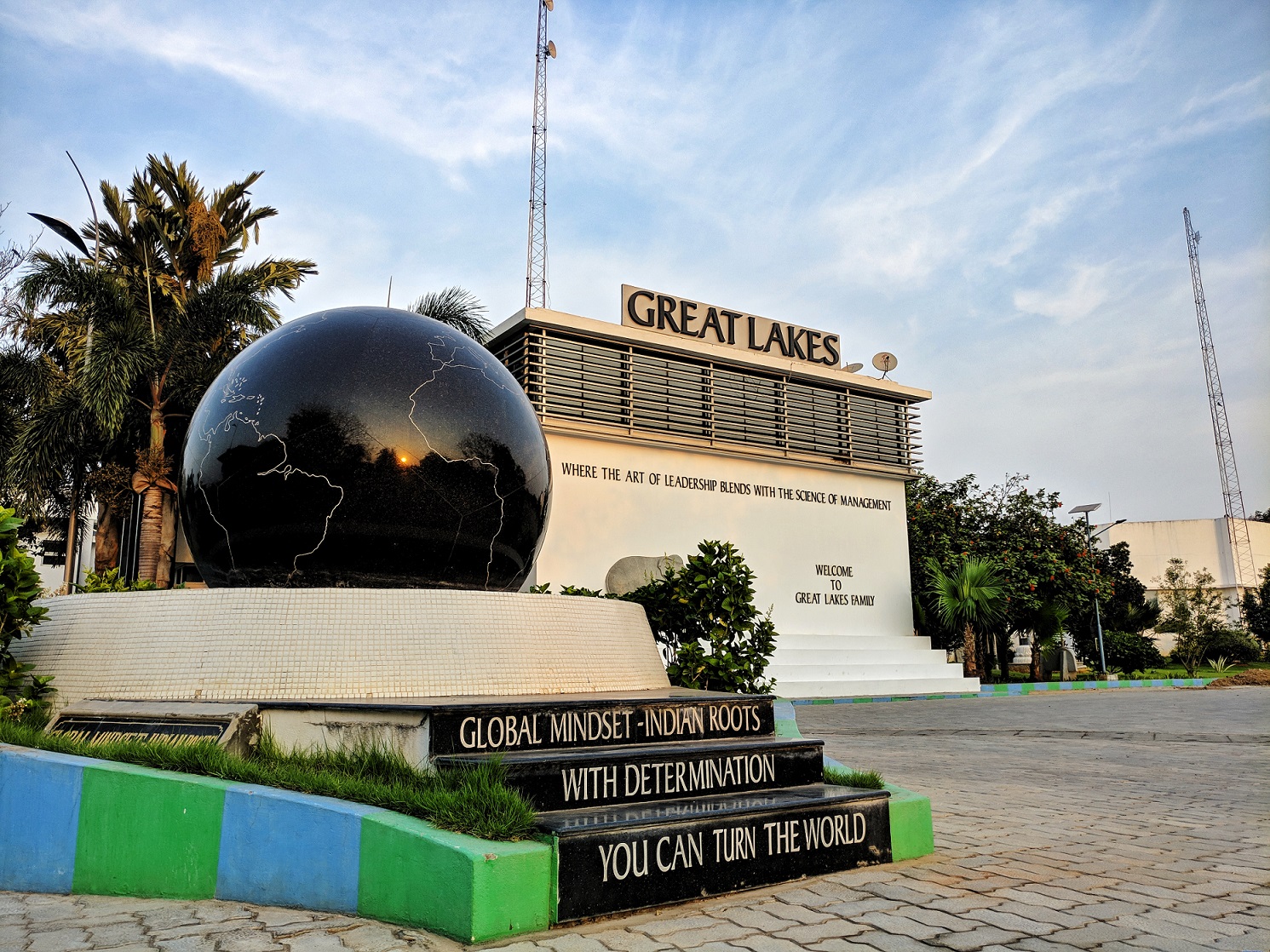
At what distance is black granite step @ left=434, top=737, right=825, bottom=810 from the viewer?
369 cm

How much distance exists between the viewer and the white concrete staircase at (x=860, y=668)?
58.5 ft

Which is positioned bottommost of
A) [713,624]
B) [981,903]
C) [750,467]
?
[981,903]

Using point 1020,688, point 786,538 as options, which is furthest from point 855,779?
point 1020,688

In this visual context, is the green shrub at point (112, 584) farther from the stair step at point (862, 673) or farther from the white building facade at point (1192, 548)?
the white building facade at point (1192, 548)

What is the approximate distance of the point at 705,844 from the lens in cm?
355

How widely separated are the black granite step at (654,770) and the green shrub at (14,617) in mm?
2923

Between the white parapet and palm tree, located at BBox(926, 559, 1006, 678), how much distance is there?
17875 millimetres

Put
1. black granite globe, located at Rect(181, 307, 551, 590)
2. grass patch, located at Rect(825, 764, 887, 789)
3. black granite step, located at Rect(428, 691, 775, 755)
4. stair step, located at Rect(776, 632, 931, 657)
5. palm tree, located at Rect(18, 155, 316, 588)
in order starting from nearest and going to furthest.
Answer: black granite step, located at Rect(428, 691, 775, 755)
grass patch, located at Rect(825, 764, 887, 789)
black granite globe, located at Rect(181, 307, 551, 590)
palm tree, located at Rect(18, 155, 316, 588)
stair step, located at Rect(776, 632, 931, 657)

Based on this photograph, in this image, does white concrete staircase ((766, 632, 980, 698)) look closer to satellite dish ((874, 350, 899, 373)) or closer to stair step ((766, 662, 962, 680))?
stair step ((766, 662, 962, 680))

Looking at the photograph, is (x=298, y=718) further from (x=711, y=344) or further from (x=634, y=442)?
(x=711, y=344)

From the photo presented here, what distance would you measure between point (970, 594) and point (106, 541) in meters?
20.3

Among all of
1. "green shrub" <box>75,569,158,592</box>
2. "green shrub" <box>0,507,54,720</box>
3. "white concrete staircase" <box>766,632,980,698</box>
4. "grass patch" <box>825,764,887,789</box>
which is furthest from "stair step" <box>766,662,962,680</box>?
"green shrub" <box>0,507,54,720</box>

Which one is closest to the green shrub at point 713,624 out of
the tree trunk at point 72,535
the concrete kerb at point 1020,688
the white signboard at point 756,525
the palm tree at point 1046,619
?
the concrete kerb at point 1020,688

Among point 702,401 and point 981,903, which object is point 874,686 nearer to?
point 702,401
